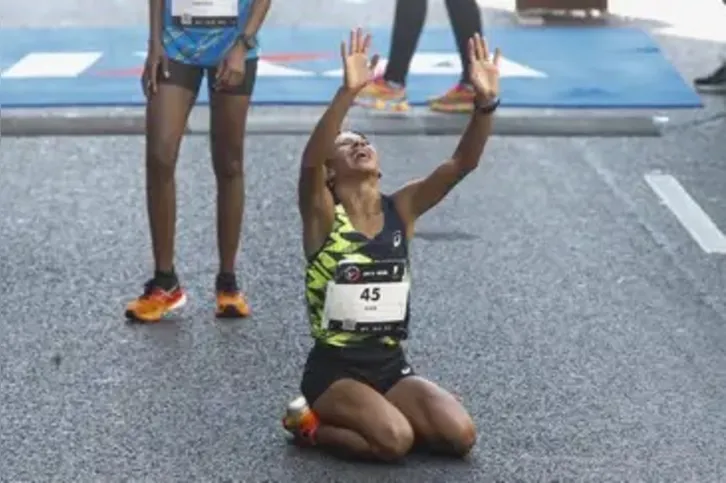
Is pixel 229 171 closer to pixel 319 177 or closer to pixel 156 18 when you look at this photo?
pixel 156 18

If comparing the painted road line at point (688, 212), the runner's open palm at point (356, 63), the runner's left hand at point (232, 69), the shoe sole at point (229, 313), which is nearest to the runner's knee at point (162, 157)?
the runner's left hand at point (232, 69)

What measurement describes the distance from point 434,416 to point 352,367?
11.6 inches

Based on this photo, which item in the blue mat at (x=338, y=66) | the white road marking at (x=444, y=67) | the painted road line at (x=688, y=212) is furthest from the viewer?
the white road marking at (x=444, y=67)

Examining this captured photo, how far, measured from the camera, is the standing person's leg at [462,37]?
10250mm

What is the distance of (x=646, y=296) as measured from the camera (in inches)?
291

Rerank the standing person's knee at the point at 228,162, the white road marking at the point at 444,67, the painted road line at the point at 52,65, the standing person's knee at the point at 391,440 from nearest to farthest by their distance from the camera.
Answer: the standing person's knee at the point at 391,440 → the standing person's knee at the point at 228,162 → the painted road line at the point at 52,65 → the white road marking at the point at 444,67

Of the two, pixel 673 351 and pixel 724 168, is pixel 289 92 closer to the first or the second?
pixel 724 168

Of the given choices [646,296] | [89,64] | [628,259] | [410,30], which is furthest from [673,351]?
[89,64]

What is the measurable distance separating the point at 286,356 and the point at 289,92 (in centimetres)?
439

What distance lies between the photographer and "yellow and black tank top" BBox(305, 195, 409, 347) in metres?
5.78

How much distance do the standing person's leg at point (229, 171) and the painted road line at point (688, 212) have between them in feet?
7.07

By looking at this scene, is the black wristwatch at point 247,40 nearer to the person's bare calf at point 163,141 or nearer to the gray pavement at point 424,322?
the person's bare calf at point 163,141

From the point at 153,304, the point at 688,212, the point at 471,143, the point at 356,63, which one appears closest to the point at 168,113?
the point at 153,304

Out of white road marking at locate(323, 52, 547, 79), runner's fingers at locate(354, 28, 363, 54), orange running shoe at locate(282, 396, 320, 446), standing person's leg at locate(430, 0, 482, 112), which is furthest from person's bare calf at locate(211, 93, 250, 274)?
white road marking at locate(323, 52, 547, 79)
